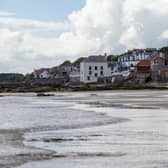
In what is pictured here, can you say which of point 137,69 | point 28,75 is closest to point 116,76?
point 137,69

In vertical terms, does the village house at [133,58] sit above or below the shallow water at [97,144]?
above

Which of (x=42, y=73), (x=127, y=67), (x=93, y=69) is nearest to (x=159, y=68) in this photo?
(x=127, y=67)

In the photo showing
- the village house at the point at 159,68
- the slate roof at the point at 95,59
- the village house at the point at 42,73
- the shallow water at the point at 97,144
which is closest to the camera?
the shallow water at the point at 97,144

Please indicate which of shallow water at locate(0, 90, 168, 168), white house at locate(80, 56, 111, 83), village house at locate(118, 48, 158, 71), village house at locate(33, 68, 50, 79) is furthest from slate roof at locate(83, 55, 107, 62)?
shallow water at locate(0, 90, 168, 168)

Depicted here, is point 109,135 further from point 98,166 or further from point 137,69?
point 137,69

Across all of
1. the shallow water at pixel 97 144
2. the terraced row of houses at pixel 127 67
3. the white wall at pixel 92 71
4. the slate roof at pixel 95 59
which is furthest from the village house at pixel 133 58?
the shallow water at pixel 97 144

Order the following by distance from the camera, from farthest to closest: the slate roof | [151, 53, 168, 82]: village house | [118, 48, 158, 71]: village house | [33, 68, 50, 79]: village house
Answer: [33, 68, 50, 79]: village house → [118, 48, 158, 71]: village house → the slate roof → [151, 53, 168, 82]: village house

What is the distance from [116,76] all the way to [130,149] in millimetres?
96486

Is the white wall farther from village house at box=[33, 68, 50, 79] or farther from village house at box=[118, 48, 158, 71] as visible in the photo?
village house at box=[33, 68, 50, 79]

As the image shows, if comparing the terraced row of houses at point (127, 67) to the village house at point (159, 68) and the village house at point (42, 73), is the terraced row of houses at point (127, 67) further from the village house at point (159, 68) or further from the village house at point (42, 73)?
the village house at point (42, 73)

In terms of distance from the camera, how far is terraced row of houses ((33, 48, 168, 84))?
332ft

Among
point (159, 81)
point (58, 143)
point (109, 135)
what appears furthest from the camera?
point (159, 81)

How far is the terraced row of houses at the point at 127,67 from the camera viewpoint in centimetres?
10134

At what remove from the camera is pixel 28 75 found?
181 meters
